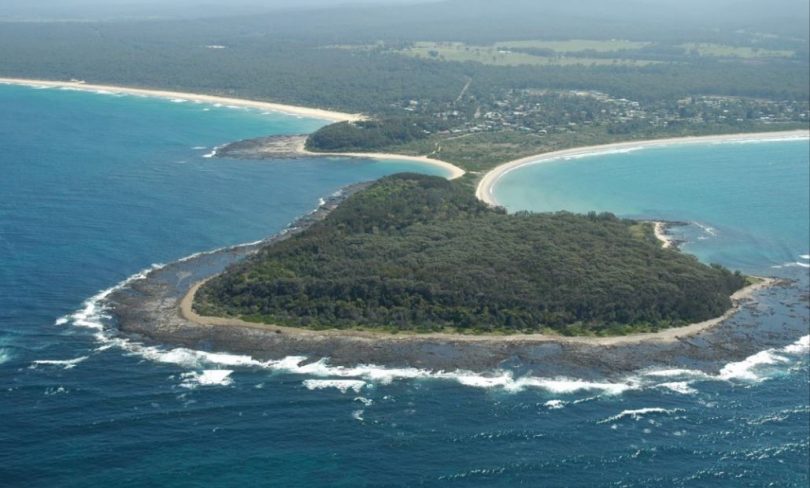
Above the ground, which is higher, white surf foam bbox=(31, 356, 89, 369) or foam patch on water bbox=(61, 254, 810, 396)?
white surf foam bbox=(31, 356, 89, 369)

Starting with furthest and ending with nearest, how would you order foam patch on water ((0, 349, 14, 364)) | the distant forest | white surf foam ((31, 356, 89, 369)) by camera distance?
the distant forest < foam patch on water ((0, 349, 14, 364)) < white surf foam ((31, 356, 89, 369))

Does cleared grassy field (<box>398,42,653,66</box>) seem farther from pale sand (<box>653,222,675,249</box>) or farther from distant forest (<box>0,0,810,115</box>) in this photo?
pale sand (<box>653,222,675,249</box>)

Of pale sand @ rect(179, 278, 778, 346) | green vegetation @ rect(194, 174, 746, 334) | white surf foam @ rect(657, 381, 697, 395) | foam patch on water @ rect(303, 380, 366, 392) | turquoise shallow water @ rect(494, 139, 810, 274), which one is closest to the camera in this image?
foam patch on water @ rect(303, 380, 366, 392)

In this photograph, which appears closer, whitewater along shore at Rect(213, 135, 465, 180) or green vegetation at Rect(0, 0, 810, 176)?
whitewater along shore at Rect(213, 135, 465, 180)

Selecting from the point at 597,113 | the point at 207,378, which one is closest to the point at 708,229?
the point at 207,378

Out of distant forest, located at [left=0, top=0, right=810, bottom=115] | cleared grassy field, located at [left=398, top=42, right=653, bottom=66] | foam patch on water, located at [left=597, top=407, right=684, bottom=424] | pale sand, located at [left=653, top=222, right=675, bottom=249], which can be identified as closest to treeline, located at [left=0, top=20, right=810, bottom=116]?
distant forest, located at [left=0, top=0, right=810, bottom=115]

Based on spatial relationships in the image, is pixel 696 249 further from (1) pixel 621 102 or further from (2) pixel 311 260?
(1) pixel 621 102

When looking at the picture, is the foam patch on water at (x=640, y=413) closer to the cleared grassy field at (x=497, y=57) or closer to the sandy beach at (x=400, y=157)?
the sandy beach at (x=400, y=157)

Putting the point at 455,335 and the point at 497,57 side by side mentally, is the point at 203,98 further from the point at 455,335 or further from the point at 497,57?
the point at 455,335
